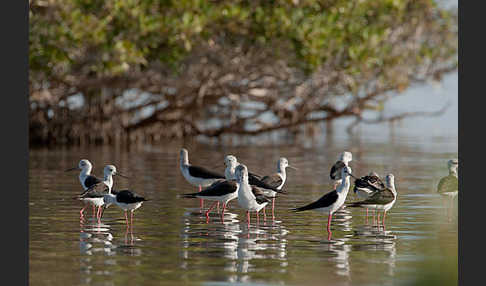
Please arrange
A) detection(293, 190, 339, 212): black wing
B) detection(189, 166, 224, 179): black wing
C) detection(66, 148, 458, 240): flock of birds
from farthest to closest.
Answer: detection(189, 166, 224, 179): black wing → detection(66, 148, 458, 240): flock of birds → detection(293, 190, 339, 212): black wing

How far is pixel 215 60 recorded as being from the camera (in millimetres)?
34219

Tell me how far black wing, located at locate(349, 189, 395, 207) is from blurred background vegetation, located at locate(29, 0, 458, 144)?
15.5 metres

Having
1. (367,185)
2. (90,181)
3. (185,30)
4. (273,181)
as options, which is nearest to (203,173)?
(273,181)

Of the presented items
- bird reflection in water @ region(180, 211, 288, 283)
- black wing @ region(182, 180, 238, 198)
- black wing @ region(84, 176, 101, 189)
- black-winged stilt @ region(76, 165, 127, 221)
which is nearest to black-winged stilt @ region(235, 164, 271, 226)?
bird reflection in water @ region(180, 211, 288, 283)

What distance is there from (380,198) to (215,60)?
68.0 ft

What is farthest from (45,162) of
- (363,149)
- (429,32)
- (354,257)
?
(429,32)

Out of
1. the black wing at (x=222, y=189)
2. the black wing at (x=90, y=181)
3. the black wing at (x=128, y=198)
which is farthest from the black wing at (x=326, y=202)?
the black wing at (x=90, y=181)

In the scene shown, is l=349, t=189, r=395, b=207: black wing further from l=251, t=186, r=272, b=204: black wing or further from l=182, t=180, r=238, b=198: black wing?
l=182, t=180, r=238, b=198: black wing

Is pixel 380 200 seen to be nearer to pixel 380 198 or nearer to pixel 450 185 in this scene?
pixel 380 198

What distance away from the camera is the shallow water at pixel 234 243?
10.1 meters

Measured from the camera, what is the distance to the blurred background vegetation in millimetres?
29297

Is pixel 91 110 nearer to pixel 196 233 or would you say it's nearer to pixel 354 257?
pixel 196 233

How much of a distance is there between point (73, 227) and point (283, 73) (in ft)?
79.2

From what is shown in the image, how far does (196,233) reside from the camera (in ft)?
43.1
